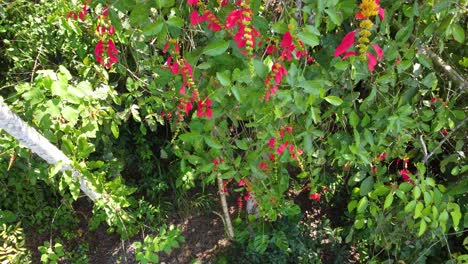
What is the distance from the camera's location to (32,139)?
144 cm

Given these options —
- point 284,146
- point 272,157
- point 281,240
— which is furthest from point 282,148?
point 281,240

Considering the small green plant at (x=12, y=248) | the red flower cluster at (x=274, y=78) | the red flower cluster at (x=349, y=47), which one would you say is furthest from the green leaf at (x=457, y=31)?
the small green plant at (x=12, y=248)

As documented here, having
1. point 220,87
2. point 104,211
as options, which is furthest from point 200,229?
point 220,87

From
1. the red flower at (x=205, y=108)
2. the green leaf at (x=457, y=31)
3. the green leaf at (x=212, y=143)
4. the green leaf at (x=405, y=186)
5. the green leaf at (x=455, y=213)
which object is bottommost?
the green leaf at (x=455, y=213)

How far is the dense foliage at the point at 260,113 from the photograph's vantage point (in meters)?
1.03

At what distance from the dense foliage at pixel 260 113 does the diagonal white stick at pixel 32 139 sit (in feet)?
0.13

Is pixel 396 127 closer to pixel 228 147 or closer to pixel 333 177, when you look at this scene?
pixel 228 147

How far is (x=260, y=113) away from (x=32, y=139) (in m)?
0.84

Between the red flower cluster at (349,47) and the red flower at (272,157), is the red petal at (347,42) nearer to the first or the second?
the red flower cluster at (349,47)

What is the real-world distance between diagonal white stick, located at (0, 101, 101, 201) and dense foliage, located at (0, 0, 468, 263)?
40 millimetres

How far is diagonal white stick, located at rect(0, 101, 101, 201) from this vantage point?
133 cm

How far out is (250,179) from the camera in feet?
6.49

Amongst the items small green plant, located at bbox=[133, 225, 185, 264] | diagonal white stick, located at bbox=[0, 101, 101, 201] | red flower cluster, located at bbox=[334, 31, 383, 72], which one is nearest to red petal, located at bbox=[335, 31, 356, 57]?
red flower cluster, located at bbox=[334, 31, 383, 72]

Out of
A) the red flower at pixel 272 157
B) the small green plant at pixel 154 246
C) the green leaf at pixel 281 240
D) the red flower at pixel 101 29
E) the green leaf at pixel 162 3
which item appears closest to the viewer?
the green leaf at pixel 162 3
